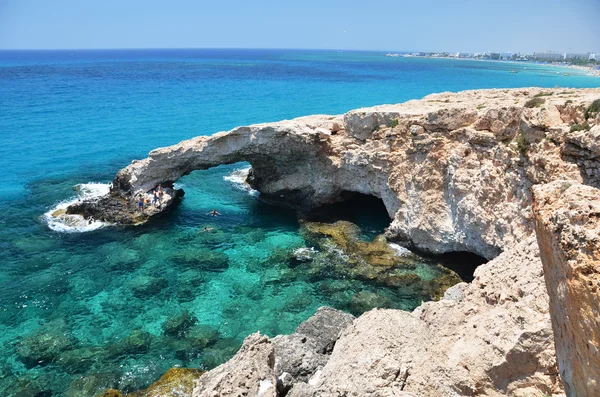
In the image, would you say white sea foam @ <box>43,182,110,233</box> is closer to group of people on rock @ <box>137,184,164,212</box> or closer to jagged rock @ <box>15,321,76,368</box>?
group of people on rock @ <box>137,184,164,212</box>

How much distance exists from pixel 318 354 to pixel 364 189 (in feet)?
45.6

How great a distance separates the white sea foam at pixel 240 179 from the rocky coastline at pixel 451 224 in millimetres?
1960

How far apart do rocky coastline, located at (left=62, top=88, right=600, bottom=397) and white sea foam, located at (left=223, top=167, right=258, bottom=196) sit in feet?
6.43

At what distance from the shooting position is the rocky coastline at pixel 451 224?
4863mm

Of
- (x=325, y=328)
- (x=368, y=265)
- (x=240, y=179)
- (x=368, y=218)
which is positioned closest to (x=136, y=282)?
(x=325, y=328)

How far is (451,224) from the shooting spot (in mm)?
19422

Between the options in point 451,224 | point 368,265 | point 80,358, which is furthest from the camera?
point 368,265

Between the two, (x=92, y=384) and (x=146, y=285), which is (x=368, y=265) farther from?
(x=92, y=384)

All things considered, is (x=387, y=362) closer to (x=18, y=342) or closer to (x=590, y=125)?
(x=590, y=125)

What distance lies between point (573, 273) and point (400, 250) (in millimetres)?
17290

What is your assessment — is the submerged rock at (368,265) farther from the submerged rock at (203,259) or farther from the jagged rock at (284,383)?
the jagged rock at (284,383)

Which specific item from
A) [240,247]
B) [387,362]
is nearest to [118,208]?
[240,247]

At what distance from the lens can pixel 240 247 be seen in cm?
2242

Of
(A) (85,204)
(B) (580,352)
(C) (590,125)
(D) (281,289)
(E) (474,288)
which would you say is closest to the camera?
(B) (580,352)
